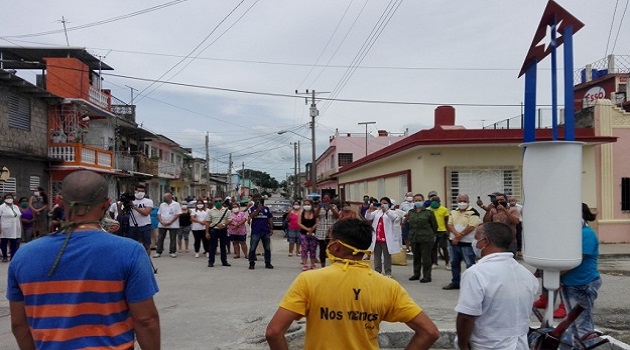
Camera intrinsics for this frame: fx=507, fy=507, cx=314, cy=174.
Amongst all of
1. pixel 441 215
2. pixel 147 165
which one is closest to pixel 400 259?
pixel 441 215

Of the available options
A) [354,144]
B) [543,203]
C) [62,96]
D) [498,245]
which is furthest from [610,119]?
[354,144]

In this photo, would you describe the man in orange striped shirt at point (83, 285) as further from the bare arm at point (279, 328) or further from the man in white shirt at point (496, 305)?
the man in white shirt at point (496, 305)

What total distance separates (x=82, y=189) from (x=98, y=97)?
90.4 feet

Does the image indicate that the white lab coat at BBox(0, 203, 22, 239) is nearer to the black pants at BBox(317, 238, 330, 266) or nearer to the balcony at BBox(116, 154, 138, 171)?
the black pants at BBox(317, 238, 330, 266)

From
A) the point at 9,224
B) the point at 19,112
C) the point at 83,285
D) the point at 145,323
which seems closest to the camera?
the point at 83,285

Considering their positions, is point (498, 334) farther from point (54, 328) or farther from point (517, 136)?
point (517, 136)

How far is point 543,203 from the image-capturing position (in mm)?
4676

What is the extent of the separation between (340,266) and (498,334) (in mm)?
1264

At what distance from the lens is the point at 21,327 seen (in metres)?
2.58

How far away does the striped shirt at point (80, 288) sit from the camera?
93.7 inches

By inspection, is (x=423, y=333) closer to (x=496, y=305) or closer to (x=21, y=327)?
(x=496, y=305)

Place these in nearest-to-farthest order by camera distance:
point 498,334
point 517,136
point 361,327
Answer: point 361,327
point 498,334
point 517,136

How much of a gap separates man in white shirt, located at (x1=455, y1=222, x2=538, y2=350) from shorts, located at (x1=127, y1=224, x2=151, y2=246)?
10006mm

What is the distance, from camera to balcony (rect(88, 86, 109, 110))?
86.2 feet
